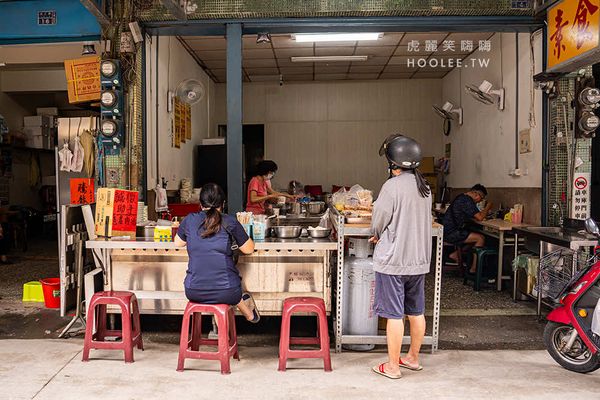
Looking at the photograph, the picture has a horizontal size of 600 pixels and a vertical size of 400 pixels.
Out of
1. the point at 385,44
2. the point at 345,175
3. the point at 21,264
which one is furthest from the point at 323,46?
the point at 21,264

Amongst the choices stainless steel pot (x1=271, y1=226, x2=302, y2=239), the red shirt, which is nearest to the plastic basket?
stainless steel pot (x1=271, y1=226, x2=302, y2=239)

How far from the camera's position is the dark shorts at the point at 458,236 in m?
6.64

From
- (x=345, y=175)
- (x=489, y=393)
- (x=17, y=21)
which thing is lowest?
(x=489, y=393)

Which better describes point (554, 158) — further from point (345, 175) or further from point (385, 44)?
point (345, 175)

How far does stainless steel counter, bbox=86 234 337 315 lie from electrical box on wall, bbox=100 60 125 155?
1.54 m

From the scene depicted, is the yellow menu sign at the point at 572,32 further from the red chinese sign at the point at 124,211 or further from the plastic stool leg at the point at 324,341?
the red chinese sign at the point at 124,211

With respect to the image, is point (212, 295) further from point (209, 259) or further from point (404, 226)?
point (404, 226)

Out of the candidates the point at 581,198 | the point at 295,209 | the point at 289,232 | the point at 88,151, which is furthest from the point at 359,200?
the point at 88,151

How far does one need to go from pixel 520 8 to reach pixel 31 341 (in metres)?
5.98

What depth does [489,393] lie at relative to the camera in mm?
3227

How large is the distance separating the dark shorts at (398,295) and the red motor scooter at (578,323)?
1075 millimetres

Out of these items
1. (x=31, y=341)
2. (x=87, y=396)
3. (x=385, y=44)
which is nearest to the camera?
(x=87, y=396)

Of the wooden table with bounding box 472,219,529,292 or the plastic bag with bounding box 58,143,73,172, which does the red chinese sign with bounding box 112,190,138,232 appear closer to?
the plastic bag with bounding box 58,143,73,172

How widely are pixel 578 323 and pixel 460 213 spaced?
10.8 feet
